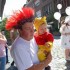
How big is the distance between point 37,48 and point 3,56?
201 cm

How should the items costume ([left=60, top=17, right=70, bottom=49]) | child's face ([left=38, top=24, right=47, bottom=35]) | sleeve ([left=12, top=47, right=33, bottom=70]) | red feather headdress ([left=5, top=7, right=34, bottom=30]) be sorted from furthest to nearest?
costume ([left=60, top=17, right=70, bottom=49]) < child's face ([left=38, top=24, right=47, bottom=35]) < red feather headdress ([left=5, top=7, right=34, bottom=30]) < sleeve ([left=12, top=47, right=33, bottom=70])

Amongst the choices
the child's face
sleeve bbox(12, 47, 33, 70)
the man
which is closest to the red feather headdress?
the man

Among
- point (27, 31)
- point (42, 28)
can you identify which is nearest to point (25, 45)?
point (27, 31)

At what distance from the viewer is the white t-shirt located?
252cm

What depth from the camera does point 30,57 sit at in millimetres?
2604

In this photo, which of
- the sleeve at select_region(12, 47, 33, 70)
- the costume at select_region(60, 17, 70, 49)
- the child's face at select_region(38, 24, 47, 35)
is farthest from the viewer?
the costume at select_region(60, 17, 70, 49)

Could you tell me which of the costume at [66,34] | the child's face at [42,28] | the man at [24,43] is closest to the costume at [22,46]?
the man at [24,43]

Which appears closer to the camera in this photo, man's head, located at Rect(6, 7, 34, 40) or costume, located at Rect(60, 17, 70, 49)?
man's head, located at Rect(6, 7, 34, 40)

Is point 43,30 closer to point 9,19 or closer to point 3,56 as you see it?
point 3,56

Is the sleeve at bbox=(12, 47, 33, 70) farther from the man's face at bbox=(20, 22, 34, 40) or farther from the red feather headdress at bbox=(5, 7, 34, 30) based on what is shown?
the red feather headdress at bbox=(5, 7, 34, 30)

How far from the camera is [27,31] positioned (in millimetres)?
2625

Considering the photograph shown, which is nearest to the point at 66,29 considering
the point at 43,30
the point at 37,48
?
the point at 43,30

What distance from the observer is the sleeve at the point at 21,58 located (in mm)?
2520

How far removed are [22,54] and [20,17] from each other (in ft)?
1.21
